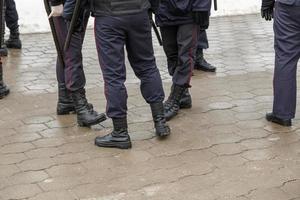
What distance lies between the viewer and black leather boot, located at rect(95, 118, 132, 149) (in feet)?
14.4

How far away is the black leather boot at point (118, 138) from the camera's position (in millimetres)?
4383

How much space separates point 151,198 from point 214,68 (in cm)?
336

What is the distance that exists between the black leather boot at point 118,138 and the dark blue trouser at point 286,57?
1.32 meters

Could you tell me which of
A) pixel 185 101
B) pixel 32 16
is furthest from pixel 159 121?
pixel 32 16

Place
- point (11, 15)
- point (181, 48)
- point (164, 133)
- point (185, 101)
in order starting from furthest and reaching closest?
point (11, 15)
point (185, 101)
point (181, 48)
point (164, 133)

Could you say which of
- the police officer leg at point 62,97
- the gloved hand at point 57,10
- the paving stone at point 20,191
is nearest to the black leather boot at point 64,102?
the police officer leg at point 62,97

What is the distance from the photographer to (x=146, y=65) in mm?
4441

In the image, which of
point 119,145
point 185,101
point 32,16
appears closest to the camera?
point 119,145

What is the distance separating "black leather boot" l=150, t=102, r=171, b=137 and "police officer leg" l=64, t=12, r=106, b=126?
516 mm

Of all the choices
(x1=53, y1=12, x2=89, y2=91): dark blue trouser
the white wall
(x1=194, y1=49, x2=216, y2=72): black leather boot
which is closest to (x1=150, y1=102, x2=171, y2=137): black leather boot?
(x1=53, y1=12, x2=89, y2=91): dark blue trouser

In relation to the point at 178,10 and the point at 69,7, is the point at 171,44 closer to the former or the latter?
the point at 178,10

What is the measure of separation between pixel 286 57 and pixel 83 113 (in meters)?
1.73

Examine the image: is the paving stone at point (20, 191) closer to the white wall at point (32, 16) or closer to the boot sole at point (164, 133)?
the boot sole at point (164, 133)

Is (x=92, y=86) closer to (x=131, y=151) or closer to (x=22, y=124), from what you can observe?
(x=22, y=124)
